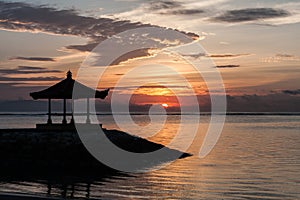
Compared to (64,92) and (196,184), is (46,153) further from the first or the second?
(196,184)

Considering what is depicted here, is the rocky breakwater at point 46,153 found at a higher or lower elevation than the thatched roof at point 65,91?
lower

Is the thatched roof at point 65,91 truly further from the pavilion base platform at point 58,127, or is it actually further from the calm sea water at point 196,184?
the calm sea water at point 196,184

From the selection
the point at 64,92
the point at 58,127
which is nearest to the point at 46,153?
the point at 58,127

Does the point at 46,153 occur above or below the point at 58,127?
below

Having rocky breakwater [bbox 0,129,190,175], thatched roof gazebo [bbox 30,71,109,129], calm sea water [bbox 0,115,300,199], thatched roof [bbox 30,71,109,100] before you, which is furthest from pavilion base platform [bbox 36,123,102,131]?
calm sea water [bbox 0,115,300,199]

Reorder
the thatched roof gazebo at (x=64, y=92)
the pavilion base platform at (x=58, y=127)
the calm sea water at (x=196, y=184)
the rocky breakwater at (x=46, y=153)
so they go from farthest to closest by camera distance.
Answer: the pavilion base platform at (x=58, y=127), the thatched roof gazebo at (x=64, y=92), the rocky breakwater at (x=46, y=153), the calm sea water at (x=196, y=184)

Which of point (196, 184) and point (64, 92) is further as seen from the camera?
point (64, 92)

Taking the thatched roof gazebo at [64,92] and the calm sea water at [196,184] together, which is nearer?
the calm sea water at [196,184]

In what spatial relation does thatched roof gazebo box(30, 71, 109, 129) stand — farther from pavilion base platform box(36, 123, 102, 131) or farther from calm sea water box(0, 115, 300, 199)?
calm sea water box(0, 115, 300, 199)

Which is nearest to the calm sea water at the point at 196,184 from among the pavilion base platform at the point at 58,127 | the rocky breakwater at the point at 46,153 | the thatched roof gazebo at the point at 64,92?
the rocky breakwater at the point at 46,153

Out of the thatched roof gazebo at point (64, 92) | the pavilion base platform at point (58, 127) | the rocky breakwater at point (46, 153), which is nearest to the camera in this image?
the rocky breakwater at point (46, 153)

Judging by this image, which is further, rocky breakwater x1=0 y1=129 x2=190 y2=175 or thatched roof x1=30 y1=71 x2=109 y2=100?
thatched roof x1=30 y1=71 x2=109 y2=100

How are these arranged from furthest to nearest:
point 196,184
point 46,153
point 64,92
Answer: point 64,92 < point 46,153 < point 196,184

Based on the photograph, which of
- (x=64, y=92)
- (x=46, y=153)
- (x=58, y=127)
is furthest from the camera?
(x=58, y=127)
